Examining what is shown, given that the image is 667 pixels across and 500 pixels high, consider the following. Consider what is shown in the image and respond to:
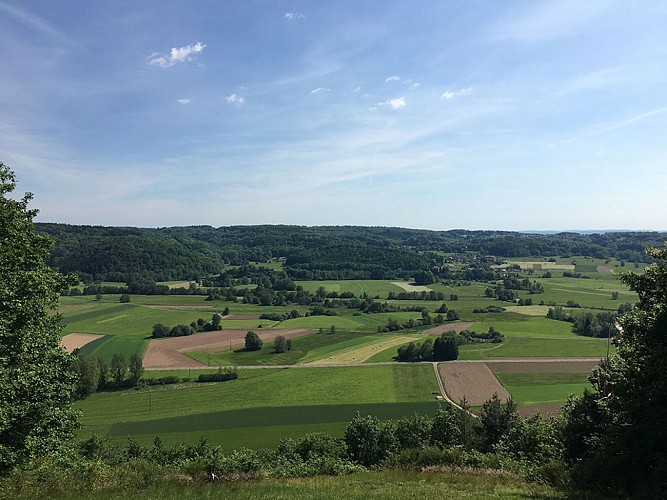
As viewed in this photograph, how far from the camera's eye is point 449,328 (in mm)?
104500

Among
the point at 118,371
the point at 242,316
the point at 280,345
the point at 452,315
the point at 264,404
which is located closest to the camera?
the point at 264,404

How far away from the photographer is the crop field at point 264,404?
4881 centimetres

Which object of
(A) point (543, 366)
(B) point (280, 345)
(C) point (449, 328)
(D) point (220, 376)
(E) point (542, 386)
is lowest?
(E) point (542, 386)

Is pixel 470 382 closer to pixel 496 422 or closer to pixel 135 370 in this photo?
pixel 496 422

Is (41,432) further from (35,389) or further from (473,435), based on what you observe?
(473,435)

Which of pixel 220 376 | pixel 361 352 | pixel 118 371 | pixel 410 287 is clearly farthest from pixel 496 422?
pixel 410 287

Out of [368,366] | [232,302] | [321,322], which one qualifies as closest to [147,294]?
[232,302]

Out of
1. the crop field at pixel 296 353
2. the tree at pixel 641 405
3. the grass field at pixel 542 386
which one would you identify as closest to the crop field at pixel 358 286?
the crop field at pixel 296 353

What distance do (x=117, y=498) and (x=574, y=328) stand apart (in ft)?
365

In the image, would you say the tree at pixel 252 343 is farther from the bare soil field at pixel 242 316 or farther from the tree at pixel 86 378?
the bare soil field at pixel 242 316

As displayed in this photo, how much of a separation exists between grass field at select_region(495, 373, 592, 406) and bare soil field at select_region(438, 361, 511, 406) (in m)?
1.73

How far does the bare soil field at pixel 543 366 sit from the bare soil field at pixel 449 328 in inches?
928

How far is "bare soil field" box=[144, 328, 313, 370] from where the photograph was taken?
3056 inches

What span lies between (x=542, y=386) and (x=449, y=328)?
1600 inches
